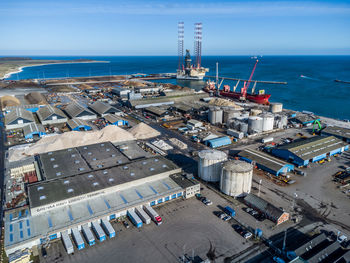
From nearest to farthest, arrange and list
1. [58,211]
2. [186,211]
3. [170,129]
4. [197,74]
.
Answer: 1. [58,211]
2. [186,211]
3. [170,129]
4. [197,74]

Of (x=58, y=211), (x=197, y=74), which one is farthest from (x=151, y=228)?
(x=197, y=74)

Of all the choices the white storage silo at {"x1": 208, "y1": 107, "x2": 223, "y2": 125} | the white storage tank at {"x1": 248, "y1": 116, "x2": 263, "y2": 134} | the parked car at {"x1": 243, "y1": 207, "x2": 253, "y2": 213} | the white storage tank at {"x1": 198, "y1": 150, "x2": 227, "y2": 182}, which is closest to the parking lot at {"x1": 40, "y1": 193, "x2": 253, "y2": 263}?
the parked car at {"x1": 243, "y1": 207, "x2": 253, "y2": 213}

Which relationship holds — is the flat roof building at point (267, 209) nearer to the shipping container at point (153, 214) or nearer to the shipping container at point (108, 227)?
the shipping container at point (153, 214)

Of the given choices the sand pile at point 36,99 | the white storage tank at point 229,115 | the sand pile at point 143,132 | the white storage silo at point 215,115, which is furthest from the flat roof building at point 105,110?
the white storage tank at point 229,115

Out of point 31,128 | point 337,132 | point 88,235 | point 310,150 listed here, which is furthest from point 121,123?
point 337,132

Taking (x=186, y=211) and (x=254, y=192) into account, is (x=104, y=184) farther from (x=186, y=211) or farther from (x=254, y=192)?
(x=254, y=192)
